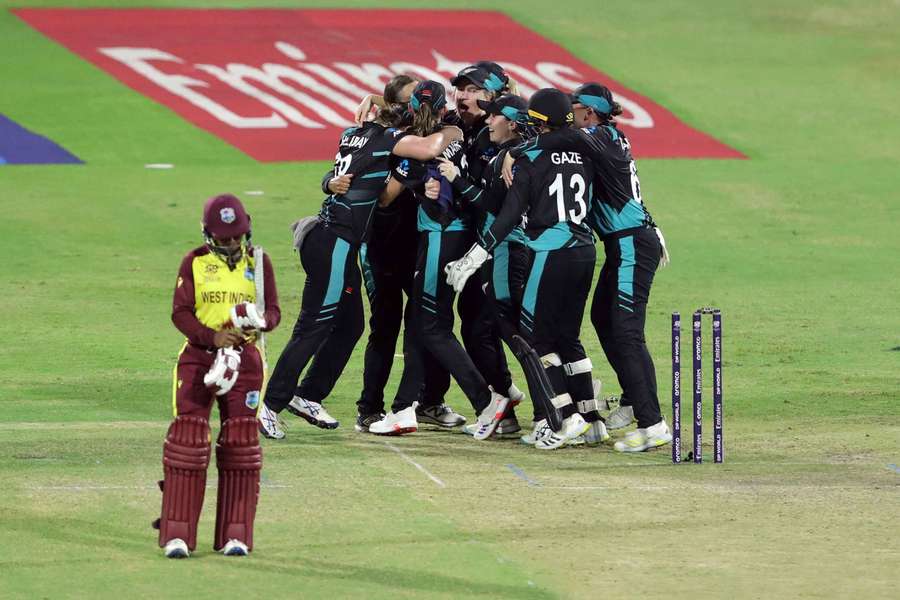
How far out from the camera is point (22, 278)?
16781mm

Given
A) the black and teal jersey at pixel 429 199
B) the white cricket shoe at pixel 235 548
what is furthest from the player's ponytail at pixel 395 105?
the white cricket shoe at pixel 235 548

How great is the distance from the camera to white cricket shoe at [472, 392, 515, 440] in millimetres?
10883

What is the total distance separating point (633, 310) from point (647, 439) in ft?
2.53

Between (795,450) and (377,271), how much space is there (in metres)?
2.83

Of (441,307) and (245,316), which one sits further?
(441,307)

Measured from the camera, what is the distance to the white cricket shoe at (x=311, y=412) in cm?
1117

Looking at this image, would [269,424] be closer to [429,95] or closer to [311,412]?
[311,412]

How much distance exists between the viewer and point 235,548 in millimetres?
7840

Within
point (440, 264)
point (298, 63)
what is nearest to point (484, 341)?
point (440, 264)

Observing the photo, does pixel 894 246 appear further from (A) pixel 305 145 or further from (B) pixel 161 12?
(B) pixel 161 12

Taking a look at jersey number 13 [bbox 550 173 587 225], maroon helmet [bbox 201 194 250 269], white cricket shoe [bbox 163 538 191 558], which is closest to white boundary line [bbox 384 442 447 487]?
jersey number 13 [bbox 550 173 587 225]

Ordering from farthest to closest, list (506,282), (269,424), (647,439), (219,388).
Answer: (506,282), (269,424), (647,439), (219,388)

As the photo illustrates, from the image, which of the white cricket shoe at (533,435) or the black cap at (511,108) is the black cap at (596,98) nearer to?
the black cap at (511,108)

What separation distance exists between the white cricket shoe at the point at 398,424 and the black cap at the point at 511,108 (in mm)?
1894
